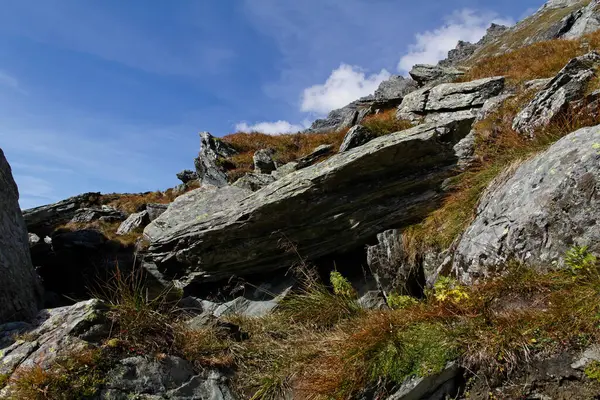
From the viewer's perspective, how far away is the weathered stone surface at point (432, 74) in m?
21.9

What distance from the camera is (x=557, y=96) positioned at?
959 cm

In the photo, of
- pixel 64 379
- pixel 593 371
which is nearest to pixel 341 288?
pixel 593 371

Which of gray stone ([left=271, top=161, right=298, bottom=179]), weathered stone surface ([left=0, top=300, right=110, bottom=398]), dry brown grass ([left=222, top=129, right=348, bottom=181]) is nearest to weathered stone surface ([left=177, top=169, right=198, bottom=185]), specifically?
dry brown grass ([left=222, top=129, right=348, bottom=181])

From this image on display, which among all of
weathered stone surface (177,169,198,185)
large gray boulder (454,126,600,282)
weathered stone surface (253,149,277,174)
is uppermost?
weathered stone surface (177,169,198,185)

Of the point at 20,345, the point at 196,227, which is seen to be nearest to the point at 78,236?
the point at 196,227

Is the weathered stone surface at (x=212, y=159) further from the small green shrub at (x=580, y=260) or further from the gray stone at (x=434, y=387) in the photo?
the small green shrub at (x=580, y=260)

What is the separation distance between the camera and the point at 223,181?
19.3 m

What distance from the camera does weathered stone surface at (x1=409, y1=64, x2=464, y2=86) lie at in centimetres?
2194

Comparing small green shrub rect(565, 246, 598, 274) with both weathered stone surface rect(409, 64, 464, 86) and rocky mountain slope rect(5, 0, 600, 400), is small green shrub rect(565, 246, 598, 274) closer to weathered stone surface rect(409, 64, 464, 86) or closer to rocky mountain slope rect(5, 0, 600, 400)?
rocky mountain slope rect(5, 0, 600, 400)

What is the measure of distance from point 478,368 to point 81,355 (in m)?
5.36

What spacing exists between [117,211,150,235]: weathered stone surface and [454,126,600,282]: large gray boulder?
609 inches

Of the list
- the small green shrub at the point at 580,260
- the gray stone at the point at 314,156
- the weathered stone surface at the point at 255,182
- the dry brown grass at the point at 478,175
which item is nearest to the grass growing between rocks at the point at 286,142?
the gray stone at the point at 314,156

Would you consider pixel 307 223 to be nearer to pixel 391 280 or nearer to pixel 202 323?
pixel 391 280

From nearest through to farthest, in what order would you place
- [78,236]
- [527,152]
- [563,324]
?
1. [563,324]
2. [527,152]
3. [78,236]
